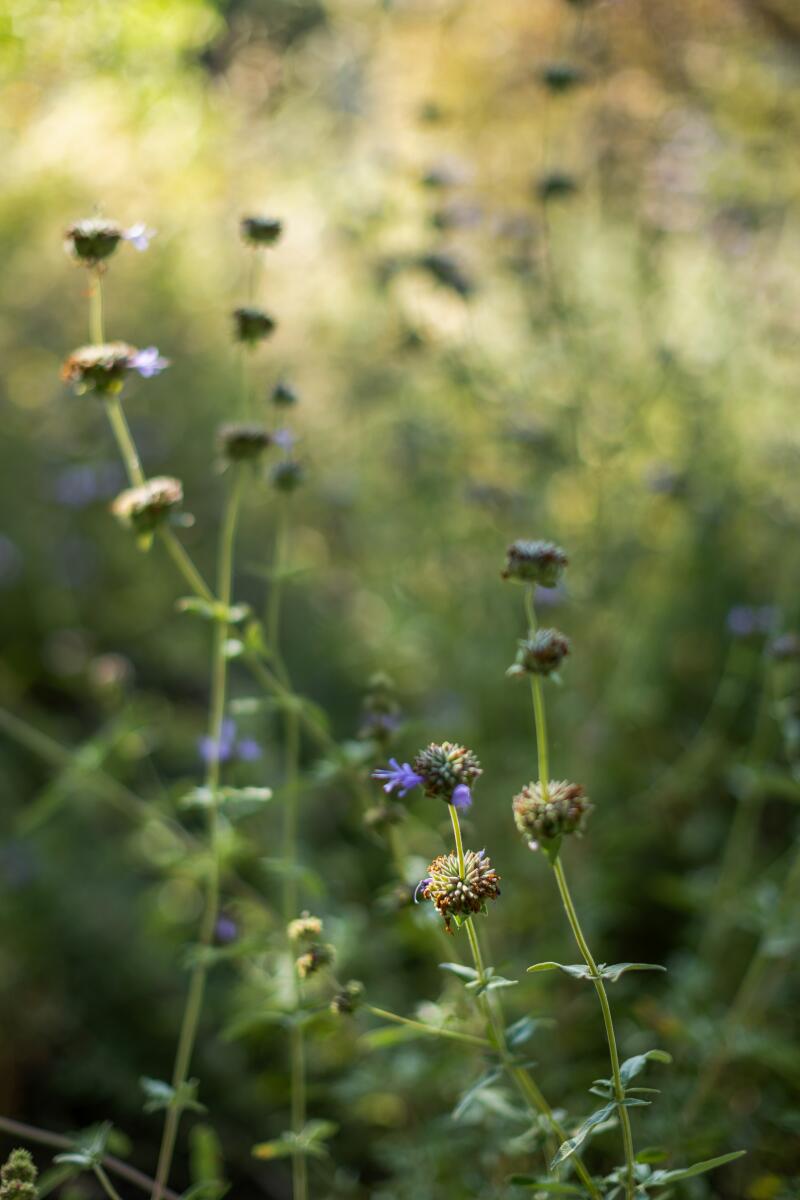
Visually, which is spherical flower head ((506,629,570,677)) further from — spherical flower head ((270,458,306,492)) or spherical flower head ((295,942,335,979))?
spherical flower head ((270,458,306,492))

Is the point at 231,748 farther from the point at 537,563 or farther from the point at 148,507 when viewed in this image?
the point at 537,563

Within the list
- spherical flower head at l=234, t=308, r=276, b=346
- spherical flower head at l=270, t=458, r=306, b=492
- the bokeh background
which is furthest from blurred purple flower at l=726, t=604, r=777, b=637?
spherical flower head at l=234, t=308, r=276, b=346

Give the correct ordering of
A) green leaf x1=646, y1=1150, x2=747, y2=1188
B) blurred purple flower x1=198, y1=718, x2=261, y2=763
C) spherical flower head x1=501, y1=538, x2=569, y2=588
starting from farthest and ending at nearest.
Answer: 1. blurred purple flower x1=198, y1=718, x2=261, y2=763
2. spherical flower head x1=501, y1=538, x2=569, y2=588
3. green leaf x1=646, y1=1150, x2=747, y2=1188

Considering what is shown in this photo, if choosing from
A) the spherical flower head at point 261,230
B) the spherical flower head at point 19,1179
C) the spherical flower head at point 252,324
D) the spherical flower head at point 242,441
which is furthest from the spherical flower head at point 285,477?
the spherical flower head at point 19,1179

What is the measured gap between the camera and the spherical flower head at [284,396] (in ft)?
5.15

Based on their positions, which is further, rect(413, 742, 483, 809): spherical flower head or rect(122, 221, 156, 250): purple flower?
rect(122, 221, 156, 250): purple flower

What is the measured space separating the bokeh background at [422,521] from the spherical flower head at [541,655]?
1.48 ft

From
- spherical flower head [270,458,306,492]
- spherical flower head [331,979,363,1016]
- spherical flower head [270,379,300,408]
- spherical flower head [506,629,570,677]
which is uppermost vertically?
spherical flower head [270,379,300,408]

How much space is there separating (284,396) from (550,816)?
87 centimetres

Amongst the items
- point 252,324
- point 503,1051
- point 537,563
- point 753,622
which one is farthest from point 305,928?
point 753,622

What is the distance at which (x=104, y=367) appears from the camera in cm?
136

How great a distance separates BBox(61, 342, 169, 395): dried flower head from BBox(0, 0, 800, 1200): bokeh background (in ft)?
1.24

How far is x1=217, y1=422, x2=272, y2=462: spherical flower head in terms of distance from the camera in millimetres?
1512

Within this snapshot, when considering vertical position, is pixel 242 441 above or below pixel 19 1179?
above
